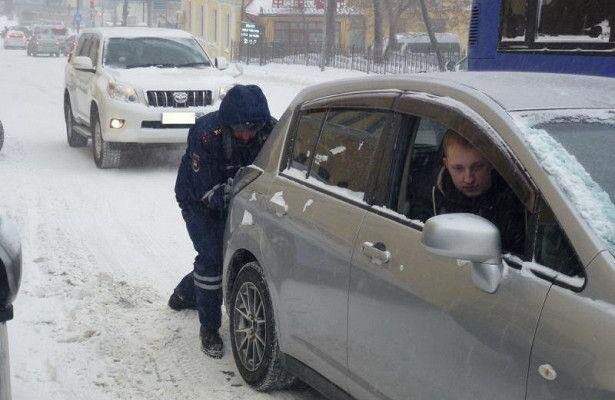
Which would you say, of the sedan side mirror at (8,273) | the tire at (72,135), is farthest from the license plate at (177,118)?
the sedan side mirror at (8,273)

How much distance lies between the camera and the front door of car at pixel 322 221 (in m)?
3.63

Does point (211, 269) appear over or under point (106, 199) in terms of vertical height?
over

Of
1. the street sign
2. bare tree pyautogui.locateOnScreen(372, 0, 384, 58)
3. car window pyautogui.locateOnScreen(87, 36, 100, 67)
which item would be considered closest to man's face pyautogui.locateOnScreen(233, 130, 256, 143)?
car window pyautogui.locateOnScreen(87, 36, 100, 67)

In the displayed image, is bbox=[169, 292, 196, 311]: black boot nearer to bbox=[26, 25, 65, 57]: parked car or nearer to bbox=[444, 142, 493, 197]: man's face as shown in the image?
bbox=[444, 142, 493, 197]: man's face

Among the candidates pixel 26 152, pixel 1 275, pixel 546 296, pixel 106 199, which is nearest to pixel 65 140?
pixel 26 152

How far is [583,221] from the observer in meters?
2.61

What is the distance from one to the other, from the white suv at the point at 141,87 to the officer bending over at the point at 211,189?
648cm

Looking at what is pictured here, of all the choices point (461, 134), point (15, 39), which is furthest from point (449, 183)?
point (15, 39)

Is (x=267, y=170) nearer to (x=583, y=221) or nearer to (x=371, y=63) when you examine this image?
(x=583, y=221)

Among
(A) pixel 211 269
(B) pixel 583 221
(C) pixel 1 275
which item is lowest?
(A) pixel 211 269

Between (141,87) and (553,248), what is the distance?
376 inches

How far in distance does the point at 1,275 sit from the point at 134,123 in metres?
8.26

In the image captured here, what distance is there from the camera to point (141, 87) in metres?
11.6

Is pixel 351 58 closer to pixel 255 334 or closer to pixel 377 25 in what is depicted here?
pixel 377 25
